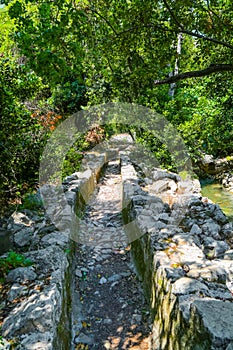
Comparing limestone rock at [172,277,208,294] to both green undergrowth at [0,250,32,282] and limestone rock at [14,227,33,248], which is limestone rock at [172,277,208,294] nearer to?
green undergrowth at [0,250,32,282]

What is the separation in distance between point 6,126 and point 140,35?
2921 mm

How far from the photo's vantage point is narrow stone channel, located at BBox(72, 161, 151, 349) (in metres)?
3.44

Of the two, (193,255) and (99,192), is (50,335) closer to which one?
(193,255)

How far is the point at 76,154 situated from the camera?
35.2ft

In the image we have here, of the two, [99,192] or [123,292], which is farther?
[99,192]

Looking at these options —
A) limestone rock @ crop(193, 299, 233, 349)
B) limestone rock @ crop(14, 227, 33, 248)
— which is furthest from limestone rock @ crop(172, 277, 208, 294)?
limestone rock @ crop(14, 227, 33, 248)

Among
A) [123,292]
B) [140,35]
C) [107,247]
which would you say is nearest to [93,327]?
[123,292]

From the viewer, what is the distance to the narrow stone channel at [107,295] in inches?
135

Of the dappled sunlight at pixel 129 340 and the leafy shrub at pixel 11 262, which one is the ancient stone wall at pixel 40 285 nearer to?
the leafy shrub at pixel 11 262

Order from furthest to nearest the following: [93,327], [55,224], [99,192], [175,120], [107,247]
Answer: [175,120] → [99,192] → [107,247] → [55,224] → [93,327]

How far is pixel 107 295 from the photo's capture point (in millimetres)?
4234

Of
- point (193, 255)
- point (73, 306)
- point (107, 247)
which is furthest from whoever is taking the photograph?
point (107, 247)

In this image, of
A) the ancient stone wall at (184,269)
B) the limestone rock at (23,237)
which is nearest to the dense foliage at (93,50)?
the limestone rock at (23,237)

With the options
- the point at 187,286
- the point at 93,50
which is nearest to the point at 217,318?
the point at 187,286
